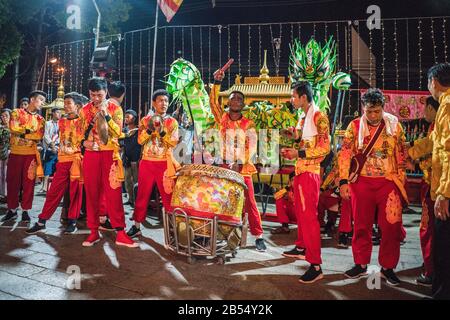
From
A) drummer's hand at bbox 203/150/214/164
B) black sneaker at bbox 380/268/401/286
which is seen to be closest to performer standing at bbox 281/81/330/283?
black sneaker at bbox 380/268/401/286

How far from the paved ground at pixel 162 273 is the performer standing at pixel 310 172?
0.29 m

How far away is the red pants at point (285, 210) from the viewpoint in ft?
18.9

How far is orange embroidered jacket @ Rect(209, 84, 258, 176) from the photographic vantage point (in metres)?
4.56

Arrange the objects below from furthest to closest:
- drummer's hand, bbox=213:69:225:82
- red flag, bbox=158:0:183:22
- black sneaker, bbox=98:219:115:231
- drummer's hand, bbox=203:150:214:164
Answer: red flag, bbox=158:0:183:22 < black sneaker, bbox=98:219:115:231 < drummer's hand, bbox=213:69:225:82 < drummer's hand, bbox=203:150:214:164

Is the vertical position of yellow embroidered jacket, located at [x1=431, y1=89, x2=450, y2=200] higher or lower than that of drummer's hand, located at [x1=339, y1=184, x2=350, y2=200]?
higher

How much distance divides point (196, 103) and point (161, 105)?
1.51 m

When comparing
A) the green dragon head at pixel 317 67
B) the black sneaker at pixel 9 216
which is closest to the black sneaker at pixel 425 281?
the green dragon head at pixel 317 67

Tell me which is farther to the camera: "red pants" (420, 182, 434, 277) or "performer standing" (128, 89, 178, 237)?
"performer standing" (128, 89, 178, 237)

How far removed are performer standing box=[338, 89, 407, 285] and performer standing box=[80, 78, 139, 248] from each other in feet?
9.37

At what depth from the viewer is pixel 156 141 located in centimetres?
505

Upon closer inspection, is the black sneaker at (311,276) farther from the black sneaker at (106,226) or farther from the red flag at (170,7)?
the red flag at (170,7)

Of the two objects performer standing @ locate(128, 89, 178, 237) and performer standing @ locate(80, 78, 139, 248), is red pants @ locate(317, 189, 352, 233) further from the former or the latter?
performer standing @ locate(80, 78, 139, 248)

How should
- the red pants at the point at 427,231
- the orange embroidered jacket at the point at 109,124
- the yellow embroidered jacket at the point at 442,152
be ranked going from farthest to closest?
the orange embroidered jacket at the point at 109,124
the red pants at the point at 427,231
the yellow embroidered jacket at the point at 442,152

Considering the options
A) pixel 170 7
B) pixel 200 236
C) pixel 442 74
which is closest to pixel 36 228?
pixel 200 236
